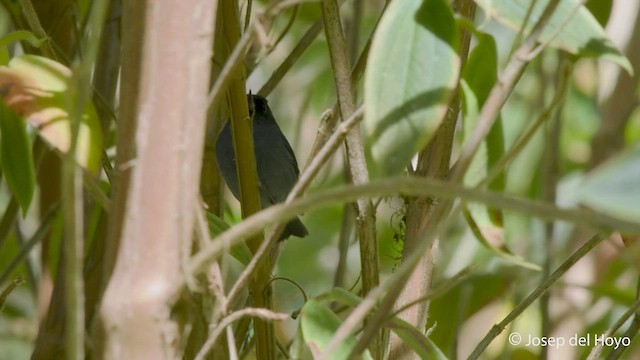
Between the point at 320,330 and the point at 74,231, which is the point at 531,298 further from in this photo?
the point at 74,231

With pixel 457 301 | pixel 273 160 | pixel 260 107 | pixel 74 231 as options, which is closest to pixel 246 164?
pixel 74 231

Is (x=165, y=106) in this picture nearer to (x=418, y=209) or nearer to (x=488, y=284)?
(x=418, y=209)

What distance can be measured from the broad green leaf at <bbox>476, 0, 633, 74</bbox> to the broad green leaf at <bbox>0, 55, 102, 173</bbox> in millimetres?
239

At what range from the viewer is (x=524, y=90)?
2256 millimetres

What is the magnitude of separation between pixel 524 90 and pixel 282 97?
1.91 ft

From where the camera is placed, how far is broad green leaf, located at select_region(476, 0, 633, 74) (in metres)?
0.57

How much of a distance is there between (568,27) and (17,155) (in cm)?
40

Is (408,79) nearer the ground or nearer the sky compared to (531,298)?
nearer the sky

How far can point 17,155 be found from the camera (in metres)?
0.72

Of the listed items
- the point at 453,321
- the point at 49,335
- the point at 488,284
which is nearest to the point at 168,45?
the point at 49,335

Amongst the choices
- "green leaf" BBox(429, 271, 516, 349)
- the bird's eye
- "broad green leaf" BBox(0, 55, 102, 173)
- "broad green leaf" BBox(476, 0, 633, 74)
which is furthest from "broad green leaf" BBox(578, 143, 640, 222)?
the bird's eye

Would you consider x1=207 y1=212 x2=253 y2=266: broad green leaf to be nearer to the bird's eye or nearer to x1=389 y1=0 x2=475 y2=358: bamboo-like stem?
x1=389 y1=0 x2=475 y2=358: bamboo-like stem

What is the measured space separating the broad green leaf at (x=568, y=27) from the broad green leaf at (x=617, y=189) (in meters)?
0.06

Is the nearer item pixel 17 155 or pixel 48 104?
pixel 48 104
